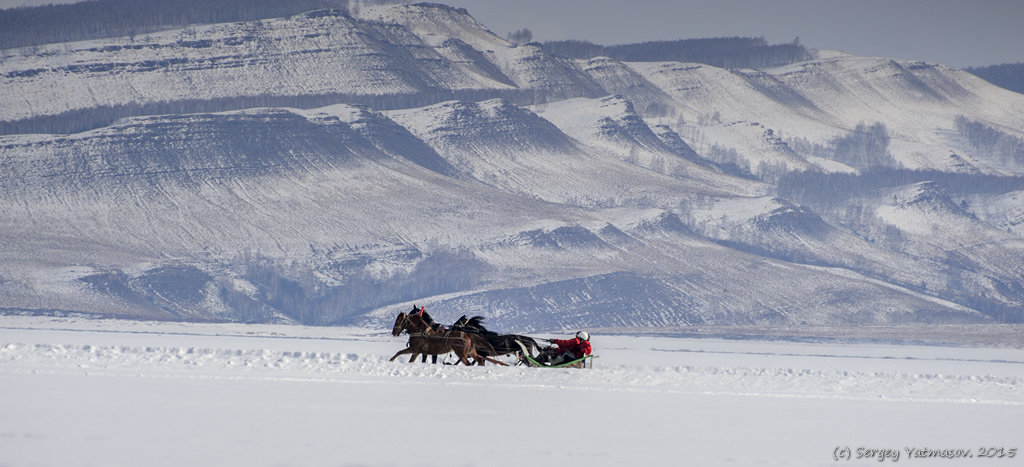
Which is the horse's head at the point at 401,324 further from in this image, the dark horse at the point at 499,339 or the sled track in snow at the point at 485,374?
the dark horse at the point at 499,339

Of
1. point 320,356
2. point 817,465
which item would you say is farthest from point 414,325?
point 817,465

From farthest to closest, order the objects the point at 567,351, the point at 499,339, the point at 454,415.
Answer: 1. the point at 499,339
2. the point at 567,351
3. the point at 454,415

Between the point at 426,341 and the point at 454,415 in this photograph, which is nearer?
the point at 454,415

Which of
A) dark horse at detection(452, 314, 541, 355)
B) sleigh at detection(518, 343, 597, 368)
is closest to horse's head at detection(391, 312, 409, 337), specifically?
dark horse at detection(452, 314, 541, 355)

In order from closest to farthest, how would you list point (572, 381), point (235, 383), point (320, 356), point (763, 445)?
point (763, 445), point (235, 383), point (572, 381), point (320, 356)

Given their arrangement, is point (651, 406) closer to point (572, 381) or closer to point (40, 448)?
point (572, 381)

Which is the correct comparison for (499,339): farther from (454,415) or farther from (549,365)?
(454,415)

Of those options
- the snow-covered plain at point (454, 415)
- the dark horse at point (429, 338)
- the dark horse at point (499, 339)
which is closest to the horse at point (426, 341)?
the dark horse at point (429, 338)

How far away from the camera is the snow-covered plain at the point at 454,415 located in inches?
933

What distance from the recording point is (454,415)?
96.3 ft

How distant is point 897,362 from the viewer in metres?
68.3

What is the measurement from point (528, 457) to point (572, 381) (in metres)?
15.3

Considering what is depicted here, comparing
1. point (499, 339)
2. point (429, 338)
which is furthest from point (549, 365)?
point (429, 338)

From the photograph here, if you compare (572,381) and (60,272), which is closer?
(572,381)
